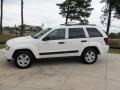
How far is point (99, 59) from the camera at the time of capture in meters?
Result: 11.7

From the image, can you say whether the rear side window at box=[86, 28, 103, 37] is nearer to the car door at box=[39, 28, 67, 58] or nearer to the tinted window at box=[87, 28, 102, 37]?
the tinted window at box=[87, 28, 102, 37]

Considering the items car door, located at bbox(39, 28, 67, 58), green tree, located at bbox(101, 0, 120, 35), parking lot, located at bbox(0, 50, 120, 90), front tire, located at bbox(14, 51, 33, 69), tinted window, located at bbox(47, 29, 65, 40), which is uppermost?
green tree, located at bbox(101, 0, 120, 35)

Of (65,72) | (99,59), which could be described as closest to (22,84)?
(65,72)

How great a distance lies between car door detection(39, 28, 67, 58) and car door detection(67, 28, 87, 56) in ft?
0.86

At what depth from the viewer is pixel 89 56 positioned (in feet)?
34.2

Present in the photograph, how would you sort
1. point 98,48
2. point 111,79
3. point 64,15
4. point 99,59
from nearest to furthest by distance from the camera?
1. point 111,79
2. point 98,48
3. point 99,59
4. point 64,15

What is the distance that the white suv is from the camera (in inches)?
377

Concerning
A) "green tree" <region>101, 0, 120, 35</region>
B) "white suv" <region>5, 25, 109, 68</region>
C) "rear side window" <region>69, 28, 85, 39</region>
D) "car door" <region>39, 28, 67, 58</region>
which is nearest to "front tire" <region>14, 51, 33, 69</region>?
"white suv" <region>5, 25, 109, 68</region>

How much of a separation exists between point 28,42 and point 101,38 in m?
3.15

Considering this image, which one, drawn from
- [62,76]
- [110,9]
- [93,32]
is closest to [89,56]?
[93,32]

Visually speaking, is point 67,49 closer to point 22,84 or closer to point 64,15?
point 22,84

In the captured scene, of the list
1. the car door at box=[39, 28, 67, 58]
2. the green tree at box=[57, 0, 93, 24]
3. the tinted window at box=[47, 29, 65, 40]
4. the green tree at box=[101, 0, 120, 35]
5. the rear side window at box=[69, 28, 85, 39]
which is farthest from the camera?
the green tree at box=[57, 0, 93, 24]

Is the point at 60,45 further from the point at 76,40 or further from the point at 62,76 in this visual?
the point at 62,76

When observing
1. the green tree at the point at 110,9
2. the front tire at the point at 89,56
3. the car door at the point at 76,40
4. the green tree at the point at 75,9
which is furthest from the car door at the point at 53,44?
the green tree at the point at 75,9
